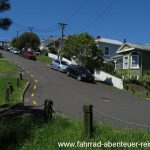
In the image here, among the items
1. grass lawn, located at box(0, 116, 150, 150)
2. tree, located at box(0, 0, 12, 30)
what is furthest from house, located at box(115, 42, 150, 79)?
grass lawn, located at box(0, 116, 150, 150)

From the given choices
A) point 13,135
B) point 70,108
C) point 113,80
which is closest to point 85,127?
point 13,135

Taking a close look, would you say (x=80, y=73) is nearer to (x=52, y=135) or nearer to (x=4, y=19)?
(x=4, y=19)

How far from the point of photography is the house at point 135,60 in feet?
167

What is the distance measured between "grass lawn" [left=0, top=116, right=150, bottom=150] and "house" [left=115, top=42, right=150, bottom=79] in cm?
3983

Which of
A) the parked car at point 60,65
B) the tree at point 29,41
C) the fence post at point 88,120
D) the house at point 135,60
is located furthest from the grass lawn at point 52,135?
the tree at point 29,41

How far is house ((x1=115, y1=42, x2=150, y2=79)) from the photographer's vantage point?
50875 millimetres

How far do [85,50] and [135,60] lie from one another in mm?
7498

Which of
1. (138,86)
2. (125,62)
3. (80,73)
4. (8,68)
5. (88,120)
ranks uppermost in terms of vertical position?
(125,62)

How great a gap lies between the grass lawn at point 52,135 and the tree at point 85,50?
3814 cm

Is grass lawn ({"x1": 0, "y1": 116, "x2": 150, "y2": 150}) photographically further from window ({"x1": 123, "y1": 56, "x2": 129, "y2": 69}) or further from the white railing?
window ({"x1": 123, "y1": 56, "x2": 129, "y2": 69})

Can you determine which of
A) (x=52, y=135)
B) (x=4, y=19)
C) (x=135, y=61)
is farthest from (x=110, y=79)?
(x=52, y=135)

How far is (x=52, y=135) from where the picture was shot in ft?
30.7

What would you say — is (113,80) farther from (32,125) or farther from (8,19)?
(32,125)

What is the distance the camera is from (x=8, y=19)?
1423 cm
